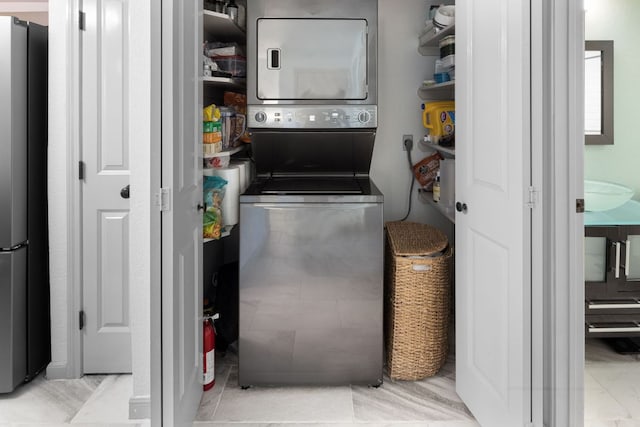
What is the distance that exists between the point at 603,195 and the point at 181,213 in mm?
1453

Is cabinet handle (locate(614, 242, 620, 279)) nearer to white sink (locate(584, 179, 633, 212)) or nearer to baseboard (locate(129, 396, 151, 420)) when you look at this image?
white sink (locate(584, 179, 633, 212))

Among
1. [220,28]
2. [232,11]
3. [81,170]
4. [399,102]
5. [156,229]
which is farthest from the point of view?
[399,102]

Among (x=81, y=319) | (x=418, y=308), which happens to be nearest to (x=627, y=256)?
(x=418, y=308)

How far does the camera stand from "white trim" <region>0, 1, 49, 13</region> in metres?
1.40

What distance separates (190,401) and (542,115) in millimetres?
1636

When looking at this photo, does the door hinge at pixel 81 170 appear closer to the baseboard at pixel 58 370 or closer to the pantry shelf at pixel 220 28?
the baseboard at pixel 58 370

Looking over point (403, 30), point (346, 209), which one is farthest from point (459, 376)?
point (403, 30)

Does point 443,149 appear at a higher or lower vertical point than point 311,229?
higher

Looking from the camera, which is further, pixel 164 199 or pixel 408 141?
pixel 408 141

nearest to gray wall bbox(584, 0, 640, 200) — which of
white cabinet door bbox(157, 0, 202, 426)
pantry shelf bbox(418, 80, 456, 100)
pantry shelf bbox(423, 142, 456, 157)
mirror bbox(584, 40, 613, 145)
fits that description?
mirror bbox(584, 40, 613, 145)

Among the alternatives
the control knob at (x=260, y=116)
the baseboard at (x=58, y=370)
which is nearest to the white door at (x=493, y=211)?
the control knob at (x=260, y=116)

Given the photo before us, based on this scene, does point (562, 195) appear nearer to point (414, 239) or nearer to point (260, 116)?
point (414, 239)

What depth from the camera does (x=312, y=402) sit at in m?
2.58

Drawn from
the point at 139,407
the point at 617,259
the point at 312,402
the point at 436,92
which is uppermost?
the point at 436,92
